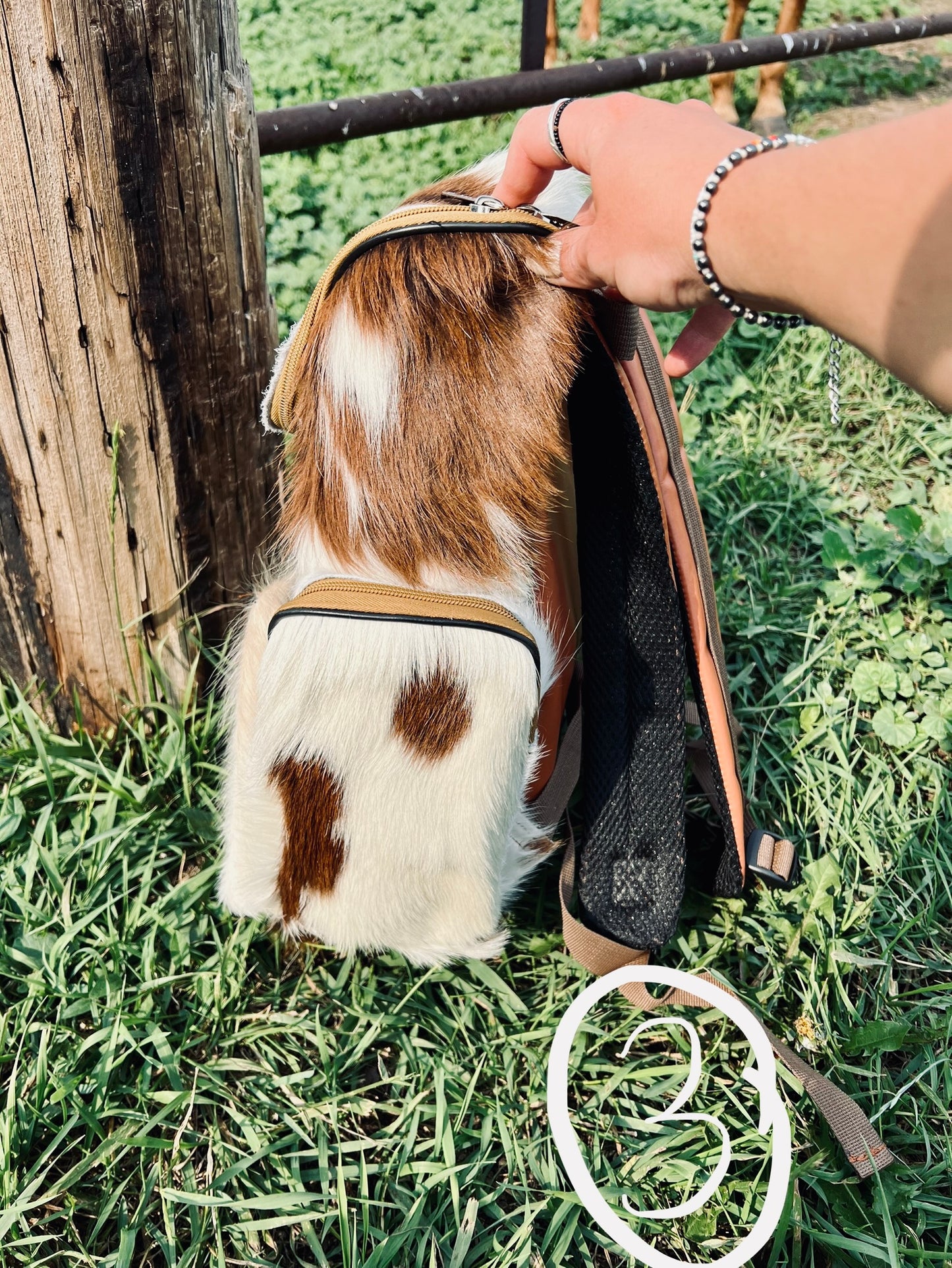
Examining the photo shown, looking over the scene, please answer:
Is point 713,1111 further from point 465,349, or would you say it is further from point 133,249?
point 133,249

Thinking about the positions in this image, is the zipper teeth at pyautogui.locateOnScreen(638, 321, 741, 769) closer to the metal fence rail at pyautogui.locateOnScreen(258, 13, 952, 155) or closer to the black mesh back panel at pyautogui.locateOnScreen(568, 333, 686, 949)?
the black mesh back panel at pyautogui.locateOnScreen(568, 333, 686, 949)

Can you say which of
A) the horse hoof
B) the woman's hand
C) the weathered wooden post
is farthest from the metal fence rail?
the woman's hand

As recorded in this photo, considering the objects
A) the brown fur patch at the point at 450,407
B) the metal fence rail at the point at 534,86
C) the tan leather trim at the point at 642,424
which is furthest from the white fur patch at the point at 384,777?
the metal fence rail at the point at 534,86

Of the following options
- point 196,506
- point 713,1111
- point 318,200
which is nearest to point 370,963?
point 713,1111

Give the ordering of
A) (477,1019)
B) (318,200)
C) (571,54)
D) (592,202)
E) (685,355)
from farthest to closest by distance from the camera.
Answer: (571,54)
(318,200)
(477,1019)
(685,355)
(592,202)

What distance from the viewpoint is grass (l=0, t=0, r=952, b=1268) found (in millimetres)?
1210

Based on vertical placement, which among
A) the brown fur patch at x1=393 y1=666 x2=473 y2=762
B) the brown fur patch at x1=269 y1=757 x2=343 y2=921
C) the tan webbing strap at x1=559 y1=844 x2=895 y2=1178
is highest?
the brown fur patch at x1=393 y1=666 x2=473 y2=762

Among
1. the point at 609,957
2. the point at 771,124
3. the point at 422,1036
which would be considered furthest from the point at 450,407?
the point at 771,124

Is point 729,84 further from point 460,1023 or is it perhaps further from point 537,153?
point 460,1023

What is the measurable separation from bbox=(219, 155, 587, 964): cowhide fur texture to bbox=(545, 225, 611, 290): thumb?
0.07 ft

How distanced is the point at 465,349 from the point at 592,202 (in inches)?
7.7

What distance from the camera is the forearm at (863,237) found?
2.23 feet

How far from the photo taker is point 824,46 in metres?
2.52

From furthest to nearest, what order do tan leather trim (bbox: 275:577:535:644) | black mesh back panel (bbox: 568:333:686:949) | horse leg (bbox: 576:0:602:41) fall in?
1. horse leg (bbox: 576:0:602:41)
2. black mesh back panel (bbox: 568:333:686:949)
3. tan leather trim (bbox: 275:577:535:644)
